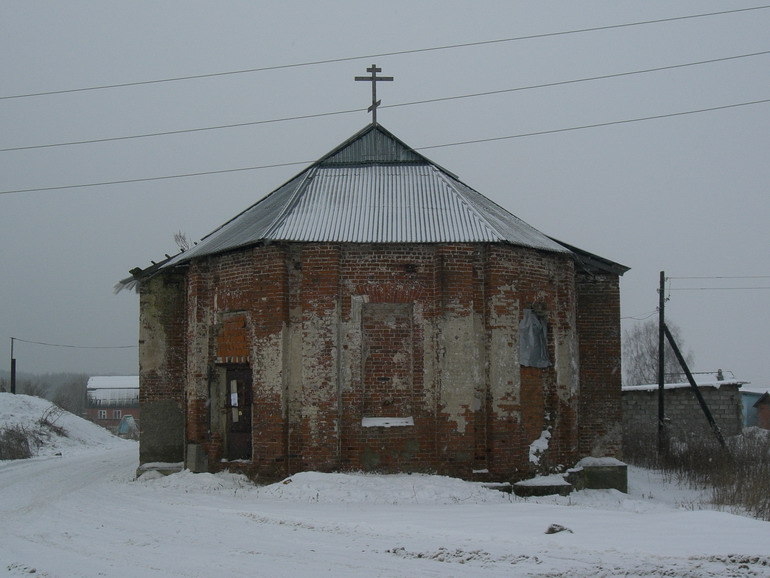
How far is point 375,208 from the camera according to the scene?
580 inches

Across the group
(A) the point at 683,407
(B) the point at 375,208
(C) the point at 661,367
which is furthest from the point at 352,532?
(A) the point at 683,407

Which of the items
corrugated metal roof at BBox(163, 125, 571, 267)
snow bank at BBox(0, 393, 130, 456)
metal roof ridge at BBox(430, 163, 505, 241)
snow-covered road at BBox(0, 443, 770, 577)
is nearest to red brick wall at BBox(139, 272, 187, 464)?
corrugated metal roof at BBox(163, 125, 571, 267)

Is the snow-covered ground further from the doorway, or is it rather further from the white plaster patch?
the white plaster patch

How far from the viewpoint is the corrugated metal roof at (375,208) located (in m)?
13.9

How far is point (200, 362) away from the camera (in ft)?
49.1

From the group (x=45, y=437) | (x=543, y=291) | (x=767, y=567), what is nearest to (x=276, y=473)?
(x=543, y=291)

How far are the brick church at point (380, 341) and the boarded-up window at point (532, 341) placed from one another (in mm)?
33

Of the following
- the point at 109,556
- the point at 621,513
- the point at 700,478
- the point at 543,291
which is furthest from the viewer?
the point at 700,478

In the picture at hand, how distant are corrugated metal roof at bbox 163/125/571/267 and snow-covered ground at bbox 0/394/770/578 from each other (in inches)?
168

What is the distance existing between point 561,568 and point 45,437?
969 inches

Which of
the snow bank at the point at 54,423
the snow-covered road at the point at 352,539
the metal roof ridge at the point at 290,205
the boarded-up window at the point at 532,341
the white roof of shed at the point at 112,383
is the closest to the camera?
the snow-covered road at the point at 352,539

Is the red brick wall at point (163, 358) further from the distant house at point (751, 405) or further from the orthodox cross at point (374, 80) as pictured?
the distant house at point (751, 405)

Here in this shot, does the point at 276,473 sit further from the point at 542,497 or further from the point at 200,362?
the point at 542,497

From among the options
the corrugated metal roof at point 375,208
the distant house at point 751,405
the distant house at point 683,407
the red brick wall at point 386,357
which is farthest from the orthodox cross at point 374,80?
the distant house at point 751,405
